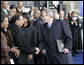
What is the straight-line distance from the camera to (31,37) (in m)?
5.33

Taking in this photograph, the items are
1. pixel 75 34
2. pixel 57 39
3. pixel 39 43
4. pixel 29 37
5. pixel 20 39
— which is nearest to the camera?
pixel 20 39

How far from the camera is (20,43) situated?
4.82 m

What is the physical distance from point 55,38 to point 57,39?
0.14ft

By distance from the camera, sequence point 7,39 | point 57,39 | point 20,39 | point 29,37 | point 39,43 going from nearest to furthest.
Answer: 1. point 7,39
2. point 20,39
3. point 57,39
4. point 29,37
5. point 39,43

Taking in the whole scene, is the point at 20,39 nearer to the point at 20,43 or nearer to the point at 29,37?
the point at 20,43

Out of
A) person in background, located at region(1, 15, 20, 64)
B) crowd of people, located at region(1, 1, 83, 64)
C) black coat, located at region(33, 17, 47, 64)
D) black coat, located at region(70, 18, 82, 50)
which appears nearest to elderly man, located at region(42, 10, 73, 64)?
crowd of people, located at region(1, 1, 83, 64)

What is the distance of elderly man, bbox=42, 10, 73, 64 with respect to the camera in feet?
16.4

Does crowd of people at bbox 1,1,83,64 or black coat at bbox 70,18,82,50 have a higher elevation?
crowd of people at bbox 1,1,83,64

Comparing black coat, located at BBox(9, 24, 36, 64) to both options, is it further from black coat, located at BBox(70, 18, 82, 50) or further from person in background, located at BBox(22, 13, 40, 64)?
black coat, located at BBox(70, 18, 82, 50)

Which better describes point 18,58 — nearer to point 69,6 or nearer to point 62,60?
point 62,60

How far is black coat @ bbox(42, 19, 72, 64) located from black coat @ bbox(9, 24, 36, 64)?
373mm

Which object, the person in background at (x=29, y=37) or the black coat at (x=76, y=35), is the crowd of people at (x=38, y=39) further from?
the black coat at (x=76, y=35)

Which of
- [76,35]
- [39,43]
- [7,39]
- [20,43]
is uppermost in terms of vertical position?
[7,39]

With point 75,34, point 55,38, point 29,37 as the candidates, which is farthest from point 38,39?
point 75,34
